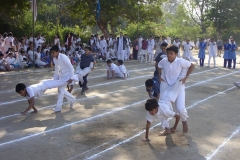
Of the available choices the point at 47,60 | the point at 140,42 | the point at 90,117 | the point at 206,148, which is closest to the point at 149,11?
the point at 140,42

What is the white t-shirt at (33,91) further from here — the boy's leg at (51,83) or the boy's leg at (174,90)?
the boy's leg at (174,90)

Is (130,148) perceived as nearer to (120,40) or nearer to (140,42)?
(120,40)

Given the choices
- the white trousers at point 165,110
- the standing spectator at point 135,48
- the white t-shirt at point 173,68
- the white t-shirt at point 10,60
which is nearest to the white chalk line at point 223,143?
the white trousers at point 165,110

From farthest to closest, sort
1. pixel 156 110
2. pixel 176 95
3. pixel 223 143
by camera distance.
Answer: pixel 176 95, pixel 223 143, pixel 156 110

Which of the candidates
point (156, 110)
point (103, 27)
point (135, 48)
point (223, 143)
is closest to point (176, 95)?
point (156, 110)

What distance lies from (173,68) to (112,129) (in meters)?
1.77

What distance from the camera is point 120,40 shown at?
905 inches

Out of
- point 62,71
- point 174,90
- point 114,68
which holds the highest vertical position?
point 62,71

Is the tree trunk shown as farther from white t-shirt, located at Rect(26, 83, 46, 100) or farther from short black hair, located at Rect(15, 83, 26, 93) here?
short black hair, located at Rect(15, 83, 26, 93)

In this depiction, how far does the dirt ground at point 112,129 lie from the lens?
20.1 ft

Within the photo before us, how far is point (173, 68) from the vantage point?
22.9 feet

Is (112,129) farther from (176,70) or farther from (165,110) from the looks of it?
(176,70)

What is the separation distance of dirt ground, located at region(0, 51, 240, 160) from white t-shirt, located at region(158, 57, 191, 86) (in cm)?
110

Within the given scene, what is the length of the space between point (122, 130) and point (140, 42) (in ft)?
57.6
